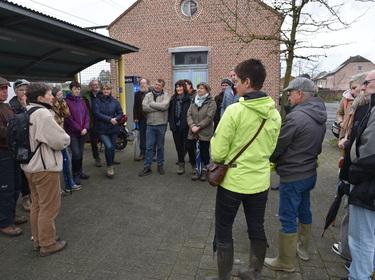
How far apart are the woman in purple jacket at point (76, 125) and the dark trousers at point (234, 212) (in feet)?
12.1

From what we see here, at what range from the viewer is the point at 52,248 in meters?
3.22

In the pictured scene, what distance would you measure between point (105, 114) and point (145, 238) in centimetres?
316

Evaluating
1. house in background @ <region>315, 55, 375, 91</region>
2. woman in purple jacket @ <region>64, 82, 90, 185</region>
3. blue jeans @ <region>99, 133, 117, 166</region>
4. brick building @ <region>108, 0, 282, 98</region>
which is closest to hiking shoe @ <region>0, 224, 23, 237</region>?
woman in purple jacket @ <region>64, 82, 90, 185</region>

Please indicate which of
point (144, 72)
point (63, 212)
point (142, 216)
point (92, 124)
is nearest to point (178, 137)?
point (92, 124)

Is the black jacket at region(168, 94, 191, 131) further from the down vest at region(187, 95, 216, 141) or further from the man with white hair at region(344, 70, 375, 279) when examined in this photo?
the man with white hair at region(344, 70, 375, 279)

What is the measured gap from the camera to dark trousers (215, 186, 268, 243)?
7.95 feet

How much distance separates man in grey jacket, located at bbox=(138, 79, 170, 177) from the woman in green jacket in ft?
12.0

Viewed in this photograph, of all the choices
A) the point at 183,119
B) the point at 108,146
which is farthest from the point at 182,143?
the point at 108,146

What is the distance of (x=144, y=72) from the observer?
16.9m

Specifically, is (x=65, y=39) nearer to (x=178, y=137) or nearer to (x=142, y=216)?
(x=178, y=137)

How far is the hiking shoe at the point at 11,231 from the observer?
11.8ft

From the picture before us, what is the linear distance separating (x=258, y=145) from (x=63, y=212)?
10.9 feet

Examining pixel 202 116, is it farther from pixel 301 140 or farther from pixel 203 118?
pixel 301 140

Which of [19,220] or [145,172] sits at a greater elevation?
[145,172]
